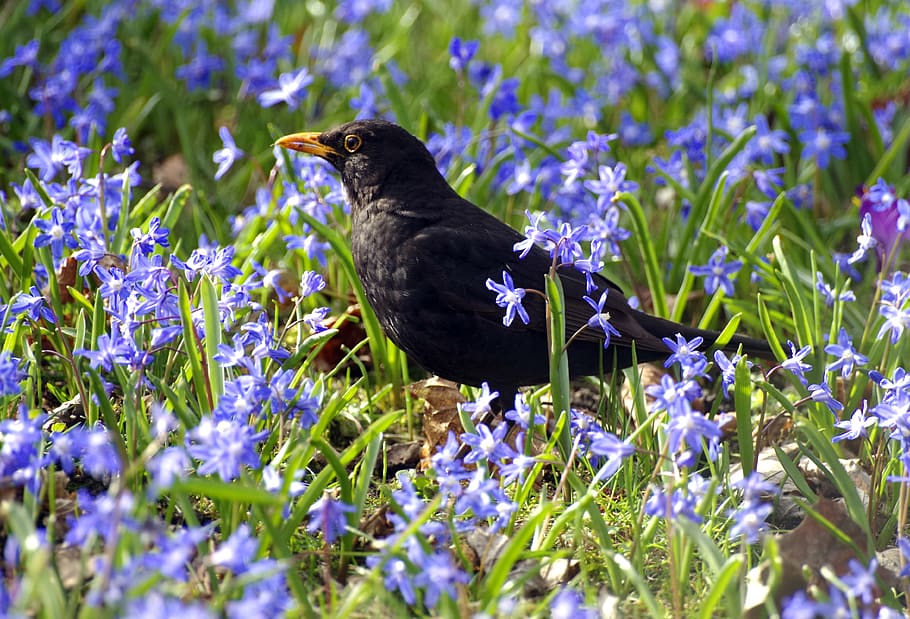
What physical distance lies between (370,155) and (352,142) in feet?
0.27

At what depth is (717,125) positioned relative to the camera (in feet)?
16.3

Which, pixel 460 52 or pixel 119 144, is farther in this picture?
pixel 460 52

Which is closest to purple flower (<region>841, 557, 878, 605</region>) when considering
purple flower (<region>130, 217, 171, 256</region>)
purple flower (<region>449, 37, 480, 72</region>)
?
purple flower (<region>130, 217, 171, 256</region>)

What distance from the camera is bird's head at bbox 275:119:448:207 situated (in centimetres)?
360

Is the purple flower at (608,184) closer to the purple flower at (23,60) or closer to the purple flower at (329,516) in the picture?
the purple flower at (329,516)

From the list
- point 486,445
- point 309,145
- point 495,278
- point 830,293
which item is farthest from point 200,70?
point 486,445

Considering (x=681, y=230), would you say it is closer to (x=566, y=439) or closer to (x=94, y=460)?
(x=566, y=439)

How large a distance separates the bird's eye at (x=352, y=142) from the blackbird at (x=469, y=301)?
224 mm

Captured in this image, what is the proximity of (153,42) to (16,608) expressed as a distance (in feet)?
15.2

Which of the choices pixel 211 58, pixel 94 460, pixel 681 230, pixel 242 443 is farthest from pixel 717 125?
pixel 94 460

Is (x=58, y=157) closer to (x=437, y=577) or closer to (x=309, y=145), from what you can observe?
(x=309, y=145)

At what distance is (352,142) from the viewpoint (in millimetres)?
3668

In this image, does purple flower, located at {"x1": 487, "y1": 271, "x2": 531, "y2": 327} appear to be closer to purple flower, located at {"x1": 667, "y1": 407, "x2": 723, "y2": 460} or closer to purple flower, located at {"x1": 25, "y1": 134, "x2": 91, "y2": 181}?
purple flower, located at {"x1": 667, "y1": 407, "x2": 723, "y2": 460}

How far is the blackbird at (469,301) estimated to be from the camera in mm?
3225
